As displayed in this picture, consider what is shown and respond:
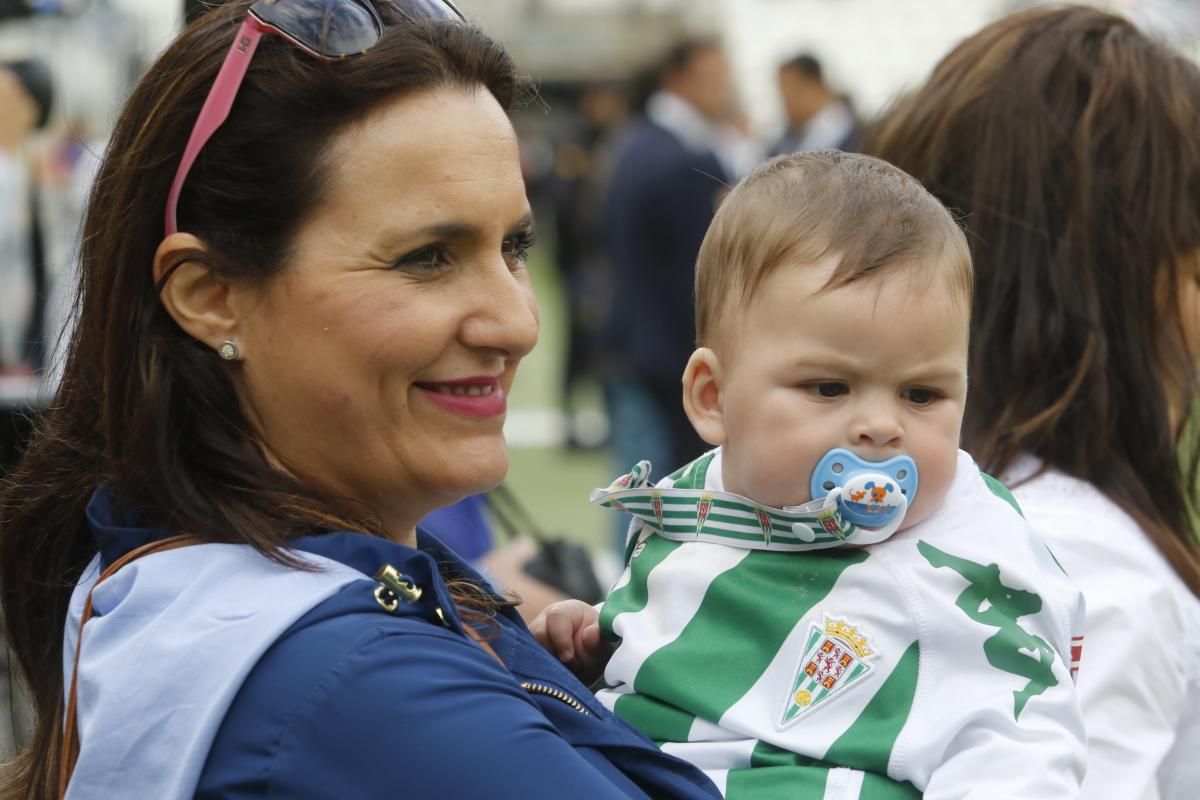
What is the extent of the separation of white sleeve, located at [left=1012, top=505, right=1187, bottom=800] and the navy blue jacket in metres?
0.74

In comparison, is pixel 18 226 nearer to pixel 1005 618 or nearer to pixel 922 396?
pixel 922 396

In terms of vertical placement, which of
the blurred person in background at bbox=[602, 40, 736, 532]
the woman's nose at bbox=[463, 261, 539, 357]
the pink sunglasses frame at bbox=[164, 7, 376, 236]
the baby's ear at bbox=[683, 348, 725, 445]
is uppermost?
the pink sunglasses frame at bbox=[164, 7, 376, 236]

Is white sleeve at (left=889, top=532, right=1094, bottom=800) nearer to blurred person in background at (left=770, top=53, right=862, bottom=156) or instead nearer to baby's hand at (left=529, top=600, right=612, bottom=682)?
baby's hand at (left=529, top=600, right=612, bottom=682)

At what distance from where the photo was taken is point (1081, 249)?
95.2 inches

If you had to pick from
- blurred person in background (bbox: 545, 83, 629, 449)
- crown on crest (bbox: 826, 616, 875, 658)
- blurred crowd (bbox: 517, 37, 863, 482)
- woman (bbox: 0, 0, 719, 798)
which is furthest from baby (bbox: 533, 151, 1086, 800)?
blurred person in background (bbox: 545, 83, 629, 449)

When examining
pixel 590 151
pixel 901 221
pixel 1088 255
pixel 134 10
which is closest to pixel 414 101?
pixel 901 221

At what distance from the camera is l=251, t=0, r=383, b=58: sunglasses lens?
5.88 ft

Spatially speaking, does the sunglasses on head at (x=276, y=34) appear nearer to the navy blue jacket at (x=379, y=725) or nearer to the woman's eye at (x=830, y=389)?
the navy blue jacket at (x=379, y=725)

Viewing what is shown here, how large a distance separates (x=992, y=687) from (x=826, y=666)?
0.20 meters

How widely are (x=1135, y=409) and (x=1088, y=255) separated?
25cm

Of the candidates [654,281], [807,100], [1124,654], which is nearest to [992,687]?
[1124,654]

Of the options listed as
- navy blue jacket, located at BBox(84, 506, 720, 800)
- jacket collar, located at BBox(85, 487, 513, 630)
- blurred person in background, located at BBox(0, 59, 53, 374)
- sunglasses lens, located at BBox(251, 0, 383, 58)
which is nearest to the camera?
navy blue jacket, located at BBox(84, 506, 720, 800)

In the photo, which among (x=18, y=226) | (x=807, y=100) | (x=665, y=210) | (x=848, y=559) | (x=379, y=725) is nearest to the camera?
(x=379, y=725)

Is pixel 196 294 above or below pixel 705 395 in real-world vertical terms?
above
